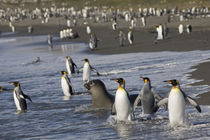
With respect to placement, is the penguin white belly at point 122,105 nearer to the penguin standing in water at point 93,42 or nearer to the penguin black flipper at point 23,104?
the penguin black flipper at point 23,104

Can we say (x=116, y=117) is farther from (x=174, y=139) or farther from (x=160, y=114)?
(x=174, y=139)

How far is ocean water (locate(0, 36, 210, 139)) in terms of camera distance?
866cm

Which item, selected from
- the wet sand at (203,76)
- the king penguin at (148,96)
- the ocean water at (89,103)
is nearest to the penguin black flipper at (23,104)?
the ocean water at (89,103)

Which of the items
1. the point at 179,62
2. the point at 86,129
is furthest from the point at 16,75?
the point at 86,129

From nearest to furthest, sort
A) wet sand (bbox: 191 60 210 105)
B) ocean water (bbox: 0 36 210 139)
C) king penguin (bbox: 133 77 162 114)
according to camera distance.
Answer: ocean water (bbox: 0 36 210 139) → king penguin (bbox: 133 77 162 114) → wet sand (bbox: 191 60 210 105)

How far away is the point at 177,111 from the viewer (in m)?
8.54

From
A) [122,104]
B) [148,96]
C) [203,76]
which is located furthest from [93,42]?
[122,104]

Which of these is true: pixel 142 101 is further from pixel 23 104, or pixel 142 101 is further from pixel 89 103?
pixel 23 104

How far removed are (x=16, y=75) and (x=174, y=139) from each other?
12.5 meters

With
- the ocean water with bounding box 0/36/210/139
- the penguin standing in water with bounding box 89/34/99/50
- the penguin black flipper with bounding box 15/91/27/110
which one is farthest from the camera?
the penguin standing in water with bounding box 89/34/99/50

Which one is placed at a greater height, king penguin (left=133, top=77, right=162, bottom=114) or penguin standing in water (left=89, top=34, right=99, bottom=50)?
king penguin (left=133, top=77, right=162, bottom=114)

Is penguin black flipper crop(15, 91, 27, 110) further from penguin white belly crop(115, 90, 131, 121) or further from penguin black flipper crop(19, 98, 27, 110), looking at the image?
penguin white belly crop(115, 90, 131, 121)

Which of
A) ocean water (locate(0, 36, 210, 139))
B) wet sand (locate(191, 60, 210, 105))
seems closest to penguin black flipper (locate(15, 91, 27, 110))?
ocean water (locate(0, 36, 210, 139))

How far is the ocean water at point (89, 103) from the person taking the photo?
Answer: 28.4ft
